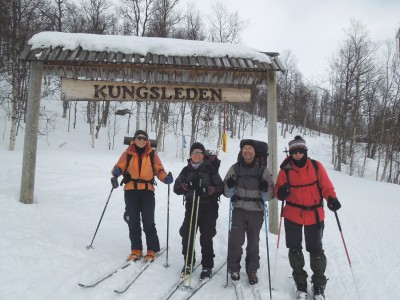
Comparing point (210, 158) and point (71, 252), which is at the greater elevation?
point (210, 158)

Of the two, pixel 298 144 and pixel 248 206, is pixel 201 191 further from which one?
pixel 298 144

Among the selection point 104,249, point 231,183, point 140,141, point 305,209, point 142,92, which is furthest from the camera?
point 142,92

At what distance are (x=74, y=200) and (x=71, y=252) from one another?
3.29m

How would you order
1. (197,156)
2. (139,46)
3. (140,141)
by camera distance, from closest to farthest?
(197,156) < (140,141) < (139,46)

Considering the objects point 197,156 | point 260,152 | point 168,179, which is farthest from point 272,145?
point 168,179

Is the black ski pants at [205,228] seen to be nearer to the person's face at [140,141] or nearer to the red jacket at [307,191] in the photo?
the red jacket at [307,191]

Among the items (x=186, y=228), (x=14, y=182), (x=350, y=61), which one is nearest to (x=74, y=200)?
(x=14, y=182)

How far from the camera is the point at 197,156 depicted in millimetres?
4500

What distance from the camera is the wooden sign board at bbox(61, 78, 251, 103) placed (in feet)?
20.4

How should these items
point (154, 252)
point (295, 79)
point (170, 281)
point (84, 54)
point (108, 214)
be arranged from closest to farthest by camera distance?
1. point (170, 281)
2. point (154, 252)
3. point (84, 54)
4. point (108, 214)
5. point (295, 79)

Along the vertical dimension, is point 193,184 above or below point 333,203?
above

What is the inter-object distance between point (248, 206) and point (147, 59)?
356 centimetres

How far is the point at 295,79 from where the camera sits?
4722cm

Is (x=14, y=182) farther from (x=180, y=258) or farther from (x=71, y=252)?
(x=180, y=258)
